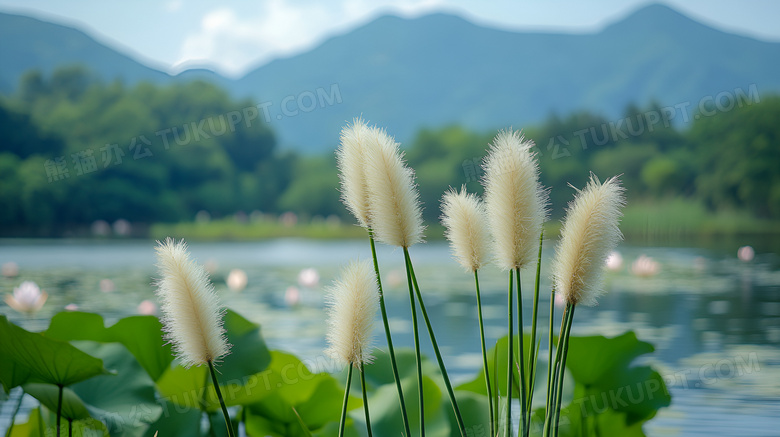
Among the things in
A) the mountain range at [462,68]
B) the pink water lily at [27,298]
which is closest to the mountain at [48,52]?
the mountain range at [462,68]

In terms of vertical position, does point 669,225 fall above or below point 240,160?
below

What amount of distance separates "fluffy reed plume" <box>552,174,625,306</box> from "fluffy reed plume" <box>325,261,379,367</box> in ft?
0.55

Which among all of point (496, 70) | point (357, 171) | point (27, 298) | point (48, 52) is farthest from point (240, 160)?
point (357, 171)

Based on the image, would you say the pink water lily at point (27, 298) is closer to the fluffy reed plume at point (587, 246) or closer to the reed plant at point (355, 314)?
the reed plant at point (355, 314)

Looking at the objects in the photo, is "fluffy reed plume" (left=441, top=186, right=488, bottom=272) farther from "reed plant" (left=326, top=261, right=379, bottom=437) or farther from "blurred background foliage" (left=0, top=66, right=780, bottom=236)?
"blurred background foliage" (left=0, top=66, right=780, bottom=236)

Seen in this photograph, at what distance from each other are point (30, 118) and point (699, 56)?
2263cm

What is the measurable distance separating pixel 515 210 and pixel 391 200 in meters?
0.11

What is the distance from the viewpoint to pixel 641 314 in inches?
173

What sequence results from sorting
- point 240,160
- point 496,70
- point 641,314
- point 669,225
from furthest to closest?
1. point 496,70
2. point 240,160
3. point 669,225
4. point 641,314

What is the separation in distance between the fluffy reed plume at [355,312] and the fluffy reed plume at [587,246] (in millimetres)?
169

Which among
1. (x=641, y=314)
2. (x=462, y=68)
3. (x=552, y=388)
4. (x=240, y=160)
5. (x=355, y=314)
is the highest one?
(x=462, y=68)

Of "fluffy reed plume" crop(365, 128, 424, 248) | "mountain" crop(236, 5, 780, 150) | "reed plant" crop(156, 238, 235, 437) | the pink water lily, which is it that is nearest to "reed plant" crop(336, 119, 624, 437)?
"fluffy reed plume" crop(365, 128, 424, 248)

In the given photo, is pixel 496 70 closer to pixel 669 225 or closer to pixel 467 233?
pixel 669 225

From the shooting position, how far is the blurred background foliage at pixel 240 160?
46.8ft
